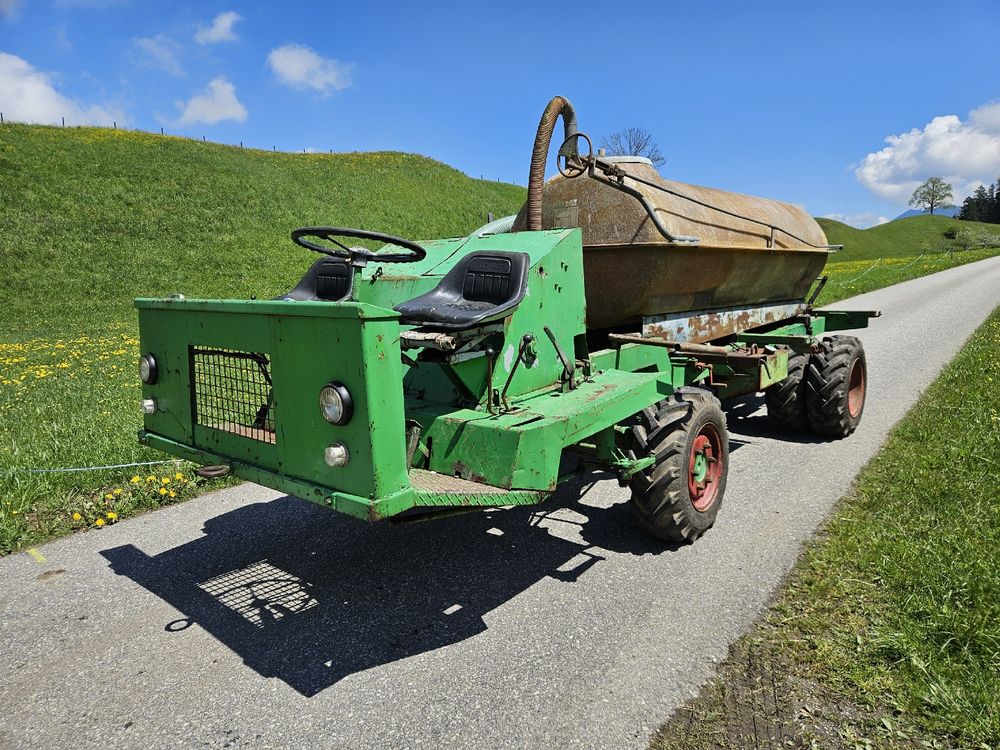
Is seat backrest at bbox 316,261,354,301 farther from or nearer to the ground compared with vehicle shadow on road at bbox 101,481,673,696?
farther from the ground

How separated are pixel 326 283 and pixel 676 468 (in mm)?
2356

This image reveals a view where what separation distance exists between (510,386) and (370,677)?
4.98 ft

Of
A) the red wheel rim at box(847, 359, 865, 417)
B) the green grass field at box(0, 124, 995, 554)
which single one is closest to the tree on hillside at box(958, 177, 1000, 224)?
the green grass field at box(0, 124, 995, 554)

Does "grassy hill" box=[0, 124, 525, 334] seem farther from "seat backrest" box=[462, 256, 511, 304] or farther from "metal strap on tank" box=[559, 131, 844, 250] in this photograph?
"seat backrest" box=[462, 256, 511, 304]

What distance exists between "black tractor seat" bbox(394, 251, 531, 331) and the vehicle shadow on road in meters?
1.43

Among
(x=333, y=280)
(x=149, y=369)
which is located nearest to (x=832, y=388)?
(x=333, y=280)

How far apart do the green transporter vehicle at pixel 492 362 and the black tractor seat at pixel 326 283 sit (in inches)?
0.6

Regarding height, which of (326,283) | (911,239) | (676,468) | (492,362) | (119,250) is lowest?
(676,468)

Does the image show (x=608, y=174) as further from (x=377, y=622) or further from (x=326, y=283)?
(x=377, y=622)

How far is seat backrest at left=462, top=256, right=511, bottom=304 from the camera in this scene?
3562 mm

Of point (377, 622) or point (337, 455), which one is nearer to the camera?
point (337, 455)

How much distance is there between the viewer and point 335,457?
8.93ft

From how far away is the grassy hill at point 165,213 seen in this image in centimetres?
2100

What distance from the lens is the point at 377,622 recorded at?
337 cm
